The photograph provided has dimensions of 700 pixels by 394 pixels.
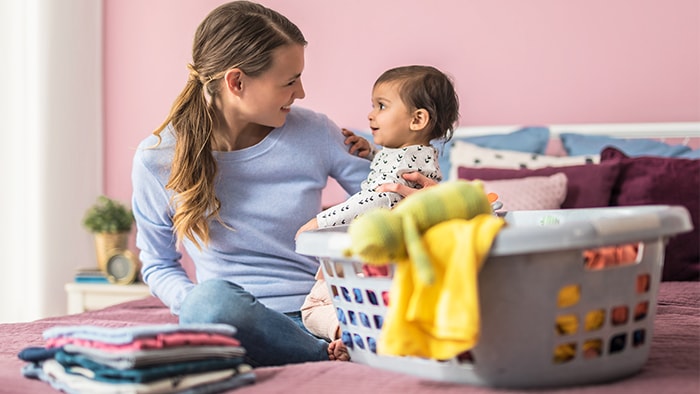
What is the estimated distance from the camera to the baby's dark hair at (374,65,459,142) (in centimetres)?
181

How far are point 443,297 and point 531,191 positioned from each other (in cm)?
145

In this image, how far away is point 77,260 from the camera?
3533mm

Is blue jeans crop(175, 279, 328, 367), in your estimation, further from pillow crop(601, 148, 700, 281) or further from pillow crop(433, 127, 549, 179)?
pillow crop(433, 127, 549, 179)

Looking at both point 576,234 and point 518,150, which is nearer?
point 576,234

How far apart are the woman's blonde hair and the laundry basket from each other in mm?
633

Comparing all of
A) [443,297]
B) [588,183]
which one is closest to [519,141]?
[588,183]

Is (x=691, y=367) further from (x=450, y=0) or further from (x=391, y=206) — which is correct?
(x=450, y=0)

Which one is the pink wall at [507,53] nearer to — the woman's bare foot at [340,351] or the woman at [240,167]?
the woman at [240,167]

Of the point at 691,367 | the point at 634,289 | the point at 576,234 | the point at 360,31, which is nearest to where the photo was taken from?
the point at 576,234

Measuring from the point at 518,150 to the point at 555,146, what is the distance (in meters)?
0.26

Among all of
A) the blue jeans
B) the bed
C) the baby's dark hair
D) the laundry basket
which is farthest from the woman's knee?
the baby's dark hair

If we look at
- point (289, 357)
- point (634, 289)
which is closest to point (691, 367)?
point (634, 289)

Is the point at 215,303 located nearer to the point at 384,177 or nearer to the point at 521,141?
the point at 384,177

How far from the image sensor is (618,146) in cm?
275
